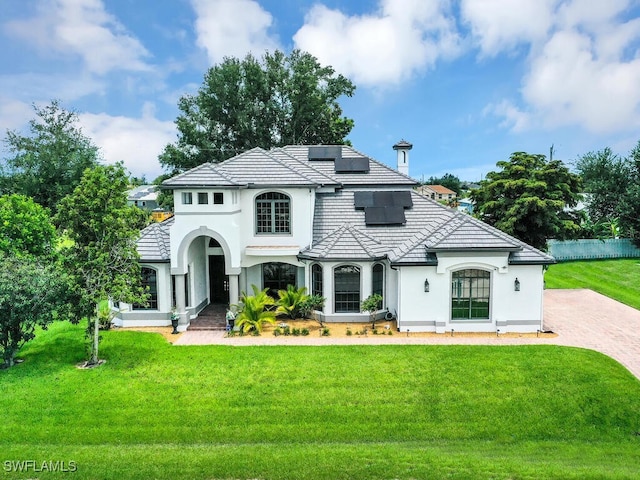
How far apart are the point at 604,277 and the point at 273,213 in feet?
80.9

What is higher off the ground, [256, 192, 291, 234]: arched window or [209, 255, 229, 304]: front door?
[256, 192, 291, 234]: arched window

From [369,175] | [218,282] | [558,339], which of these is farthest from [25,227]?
[558,339]

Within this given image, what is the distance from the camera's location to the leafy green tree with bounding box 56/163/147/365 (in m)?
15.4

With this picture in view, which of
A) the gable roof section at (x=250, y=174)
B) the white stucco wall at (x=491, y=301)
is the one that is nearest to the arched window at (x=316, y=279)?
the white stucco wall at (x=491, y=301)

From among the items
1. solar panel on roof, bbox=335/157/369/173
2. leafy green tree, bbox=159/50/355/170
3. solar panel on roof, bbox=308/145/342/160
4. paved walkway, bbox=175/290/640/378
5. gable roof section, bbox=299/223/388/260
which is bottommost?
paved walkway, bbox=175/290/640/378

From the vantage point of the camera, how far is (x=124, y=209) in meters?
15.9

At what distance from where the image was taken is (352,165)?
24.6m

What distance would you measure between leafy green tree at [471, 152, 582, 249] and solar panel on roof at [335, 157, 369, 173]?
12.1 metres

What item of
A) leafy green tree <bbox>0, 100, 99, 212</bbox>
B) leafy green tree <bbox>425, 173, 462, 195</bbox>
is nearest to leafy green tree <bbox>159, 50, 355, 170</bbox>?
leafy green tree <bbox>0, 100, 99, 212</bbox>

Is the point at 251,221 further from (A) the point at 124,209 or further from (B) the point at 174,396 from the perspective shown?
(B) the point at 174,396

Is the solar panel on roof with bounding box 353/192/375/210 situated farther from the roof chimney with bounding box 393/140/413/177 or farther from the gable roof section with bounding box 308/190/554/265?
the roof chimney with bounding box 393/140/413/177

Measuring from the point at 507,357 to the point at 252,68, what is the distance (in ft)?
108

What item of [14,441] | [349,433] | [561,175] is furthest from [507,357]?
[561,175]

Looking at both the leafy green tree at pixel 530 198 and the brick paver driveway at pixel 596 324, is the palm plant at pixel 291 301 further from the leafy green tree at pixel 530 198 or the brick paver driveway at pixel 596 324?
the leafy green tree at pixel 530 198
